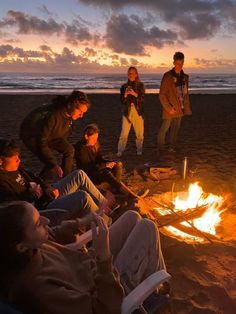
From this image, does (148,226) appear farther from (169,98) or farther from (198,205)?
(169,98)

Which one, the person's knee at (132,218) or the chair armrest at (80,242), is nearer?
the chair armrest at (80,242)

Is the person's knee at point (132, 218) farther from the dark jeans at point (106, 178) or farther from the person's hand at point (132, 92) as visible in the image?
the person's hand at point (132, 92)

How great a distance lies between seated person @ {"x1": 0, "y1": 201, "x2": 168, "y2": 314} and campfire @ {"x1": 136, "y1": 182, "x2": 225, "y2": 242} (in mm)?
2531

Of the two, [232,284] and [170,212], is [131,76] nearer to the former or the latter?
[170,212]

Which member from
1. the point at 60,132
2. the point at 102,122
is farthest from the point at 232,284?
the point at 102,122

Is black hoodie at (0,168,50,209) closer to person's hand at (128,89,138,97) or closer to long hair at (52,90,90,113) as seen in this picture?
long hair at (52,90,90,113)

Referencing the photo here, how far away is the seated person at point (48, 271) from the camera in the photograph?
7.07 ft

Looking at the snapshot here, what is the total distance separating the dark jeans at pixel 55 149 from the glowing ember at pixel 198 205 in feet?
6.10

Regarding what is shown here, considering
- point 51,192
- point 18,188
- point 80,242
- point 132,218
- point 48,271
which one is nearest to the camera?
point 48,271

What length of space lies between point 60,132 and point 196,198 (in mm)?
2492

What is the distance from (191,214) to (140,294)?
3.06m

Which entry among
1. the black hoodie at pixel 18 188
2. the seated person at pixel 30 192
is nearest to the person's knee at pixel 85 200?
the seated person at pixel 30 192

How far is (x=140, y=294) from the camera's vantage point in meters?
2.72

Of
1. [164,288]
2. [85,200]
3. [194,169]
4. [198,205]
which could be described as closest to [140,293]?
[164,288]
